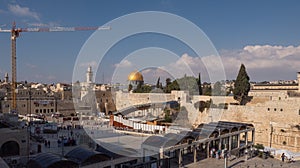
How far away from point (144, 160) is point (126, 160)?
0.89m

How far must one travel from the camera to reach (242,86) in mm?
26281

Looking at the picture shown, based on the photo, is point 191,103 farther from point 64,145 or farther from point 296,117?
point 64,145

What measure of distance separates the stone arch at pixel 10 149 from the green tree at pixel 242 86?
20.7 m

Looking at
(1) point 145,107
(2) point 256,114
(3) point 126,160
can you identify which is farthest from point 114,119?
(3) point 126,160

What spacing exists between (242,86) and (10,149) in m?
21.0

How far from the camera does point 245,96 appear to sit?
1067 inches

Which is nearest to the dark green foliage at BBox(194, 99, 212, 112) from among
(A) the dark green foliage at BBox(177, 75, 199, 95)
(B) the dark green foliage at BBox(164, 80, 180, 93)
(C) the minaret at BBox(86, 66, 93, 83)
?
(A) the dark green foliage at BBox(177, 75, 199, 95)

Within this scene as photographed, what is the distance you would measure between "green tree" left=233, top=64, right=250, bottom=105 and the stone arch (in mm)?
20688

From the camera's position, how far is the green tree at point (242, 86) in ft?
86.1

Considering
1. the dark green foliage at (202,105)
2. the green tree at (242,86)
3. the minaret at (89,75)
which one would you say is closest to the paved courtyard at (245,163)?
the green tree at (242,86)

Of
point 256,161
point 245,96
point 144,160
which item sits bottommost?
point 256,161

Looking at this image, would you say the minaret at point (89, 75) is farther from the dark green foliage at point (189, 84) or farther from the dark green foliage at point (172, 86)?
the dark green foliage at point (189, 84)

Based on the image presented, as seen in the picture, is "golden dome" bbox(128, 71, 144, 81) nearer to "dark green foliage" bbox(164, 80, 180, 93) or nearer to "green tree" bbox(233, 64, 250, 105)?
"dark green foliage" bbox(164, 80, 180, 93)

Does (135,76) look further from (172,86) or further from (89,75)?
(172,86)
